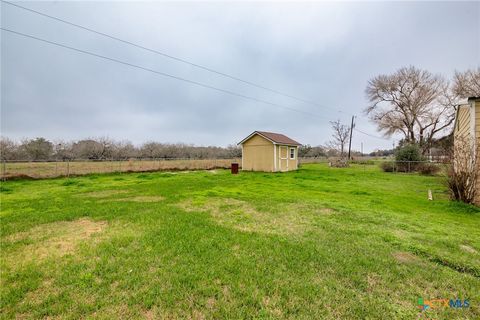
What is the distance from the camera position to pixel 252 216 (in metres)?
5.26

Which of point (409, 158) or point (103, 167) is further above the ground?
point (409, 158)

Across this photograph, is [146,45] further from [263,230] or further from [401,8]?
[401,8]

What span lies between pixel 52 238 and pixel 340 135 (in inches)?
1468

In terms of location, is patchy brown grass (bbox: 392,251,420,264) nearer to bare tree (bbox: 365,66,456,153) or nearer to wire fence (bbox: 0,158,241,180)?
wire fence (bbox: 0,158,241,180)

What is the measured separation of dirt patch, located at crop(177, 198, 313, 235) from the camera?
14.4 ft

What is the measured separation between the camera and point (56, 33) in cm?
943

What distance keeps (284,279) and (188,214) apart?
3.36 m

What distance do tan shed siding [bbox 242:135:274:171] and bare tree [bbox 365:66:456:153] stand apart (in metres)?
20.2

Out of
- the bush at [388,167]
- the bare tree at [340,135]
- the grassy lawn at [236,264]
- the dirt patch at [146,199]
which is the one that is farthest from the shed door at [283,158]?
the bare tree at [340,135]

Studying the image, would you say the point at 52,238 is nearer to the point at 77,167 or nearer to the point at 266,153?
the point at 77,167

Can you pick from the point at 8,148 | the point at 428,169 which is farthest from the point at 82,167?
the point at 428,169

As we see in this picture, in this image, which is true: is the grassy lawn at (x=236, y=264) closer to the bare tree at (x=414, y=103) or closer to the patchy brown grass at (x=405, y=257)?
the patchy brown grass at (x=405, y=257)

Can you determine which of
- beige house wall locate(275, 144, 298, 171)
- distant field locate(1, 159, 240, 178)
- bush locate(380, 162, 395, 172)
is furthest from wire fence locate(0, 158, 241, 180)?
bush locate(380, 162, 395, 172)

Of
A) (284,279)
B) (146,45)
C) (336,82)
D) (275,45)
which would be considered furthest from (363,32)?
(284,279)
